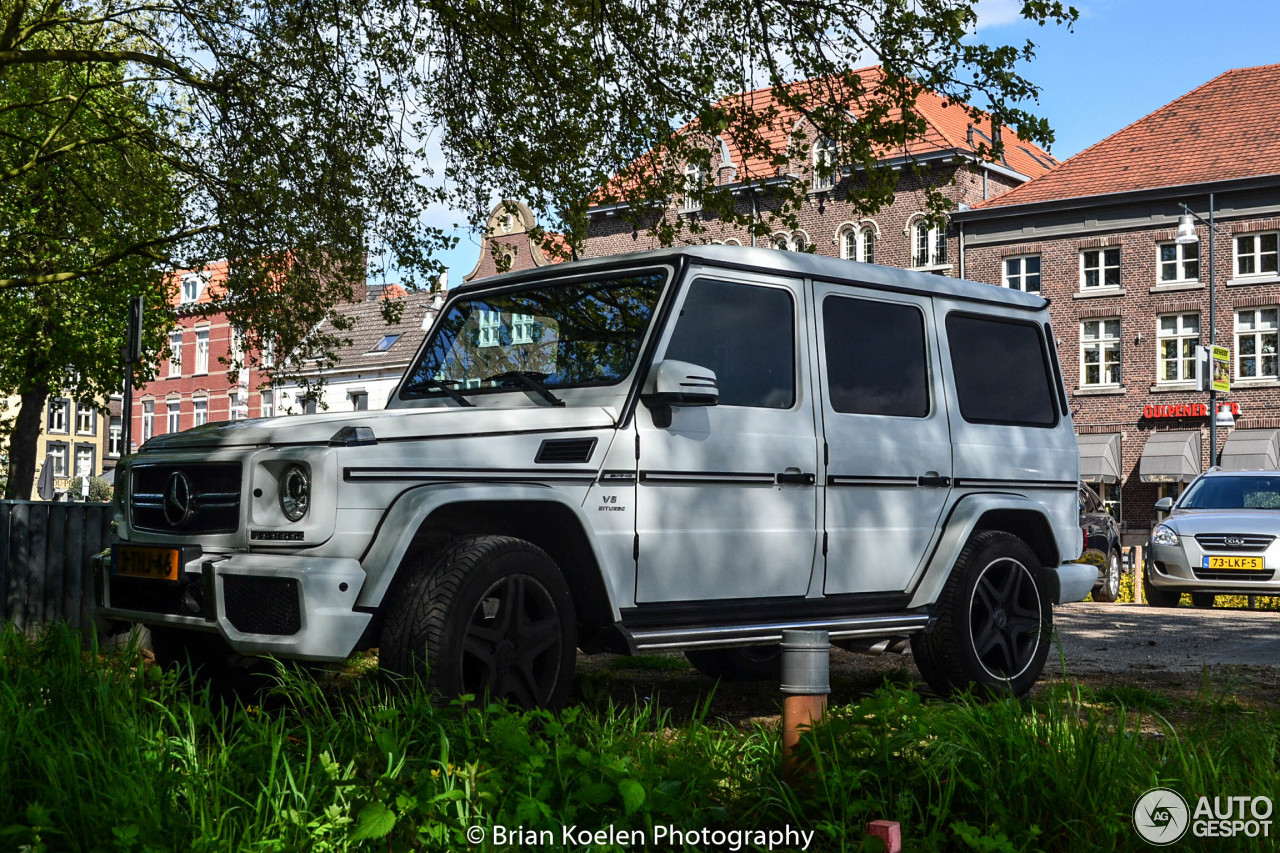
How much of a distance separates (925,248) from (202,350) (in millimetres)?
43906

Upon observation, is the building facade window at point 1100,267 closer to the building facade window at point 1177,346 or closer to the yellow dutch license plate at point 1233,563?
the building facade window at point 1177,346

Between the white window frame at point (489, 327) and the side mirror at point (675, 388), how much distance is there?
1.12 m

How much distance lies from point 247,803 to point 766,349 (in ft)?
10.8

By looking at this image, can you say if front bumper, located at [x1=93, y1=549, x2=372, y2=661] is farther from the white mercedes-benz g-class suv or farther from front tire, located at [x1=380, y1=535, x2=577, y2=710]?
front tire, located at [x1=380, y1=535, x2=577, y2=710]

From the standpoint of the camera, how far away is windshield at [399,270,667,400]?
5.77 meters

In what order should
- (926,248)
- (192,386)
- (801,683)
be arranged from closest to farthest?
(801,683), (926,248), (192,386)

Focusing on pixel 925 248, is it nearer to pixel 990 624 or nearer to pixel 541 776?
pixel 990 624

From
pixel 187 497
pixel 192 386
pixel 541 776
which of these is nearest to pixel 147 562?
pixel 187 497

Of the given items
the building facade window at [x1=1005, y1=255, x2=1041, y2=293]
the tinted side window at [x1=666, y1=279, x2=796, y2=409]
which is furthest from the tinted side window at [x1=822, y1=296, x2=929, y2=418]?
the building facade window at [x1=1005, y1=255, x2=1041, y2=293]

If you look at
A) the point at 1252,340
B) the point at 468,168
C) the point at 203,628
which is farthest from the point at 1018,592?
the point at 1252,340

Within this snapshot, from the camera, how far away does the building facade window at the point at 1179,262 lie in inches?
1601

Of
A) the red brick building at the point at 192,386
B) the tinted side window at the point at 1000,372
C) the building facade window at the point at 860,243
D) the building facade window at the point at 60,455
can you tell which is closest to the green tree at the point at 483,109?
the tinted side window at the point at 1000,372

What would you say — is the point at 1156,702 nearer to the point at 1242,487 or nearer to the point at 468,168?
the point at 468,168

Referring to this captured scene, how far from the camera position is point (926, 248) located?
46406mm
